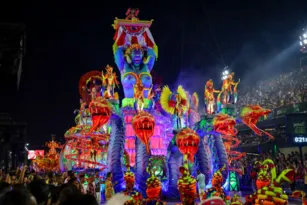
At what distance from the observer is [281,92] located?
90.8 feet

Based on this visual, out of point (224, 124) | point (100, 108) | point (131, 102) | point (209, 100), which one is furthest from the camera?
point (131, 102)

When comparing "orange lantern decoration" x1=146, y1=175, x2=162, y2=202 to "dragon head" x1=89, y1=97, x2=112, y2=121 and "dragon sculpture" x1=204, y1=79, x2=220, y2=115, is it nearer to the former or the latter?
"dragon head" x1=89, y1=97, x2=112, y2=121

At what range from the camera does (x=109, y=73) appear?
17156mm

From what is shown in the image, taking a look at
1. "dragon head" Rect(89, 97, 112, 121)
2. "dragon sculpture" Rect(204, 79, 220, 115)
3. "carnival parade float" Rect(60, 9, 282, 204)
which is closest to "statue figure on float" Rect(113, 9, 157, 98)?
"carnival parade float" Rect(60, 9, 282, 204)

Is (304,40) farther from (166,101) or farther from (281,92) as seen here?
(166,101)

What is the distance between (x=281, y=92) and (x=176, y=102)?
1481 cm

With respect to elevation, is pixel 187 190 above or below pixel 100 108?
below

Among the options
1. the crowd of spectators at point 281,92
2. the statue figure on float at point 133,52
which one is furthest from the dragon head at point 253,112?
the crowd of spectators at point 281,92

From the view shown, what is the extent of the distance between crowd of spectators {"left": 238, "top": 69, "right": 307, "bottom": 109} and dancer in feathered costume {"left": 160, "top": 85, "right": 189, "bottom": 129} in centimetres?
821

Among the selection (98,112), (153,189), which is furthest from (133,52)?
(153,189)

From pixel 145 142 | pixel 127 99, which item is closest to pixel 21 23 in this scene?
pixel 145 142

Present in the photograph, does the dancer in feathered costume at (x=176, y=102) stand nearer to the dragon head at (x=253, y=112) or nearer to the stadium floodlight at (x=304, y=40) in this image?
the dragon head at (x=253, y=112)

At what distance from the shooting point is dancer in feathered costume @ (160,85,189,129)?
16.2 metres

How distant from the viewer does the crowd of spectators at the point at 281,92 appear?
81.5ft
